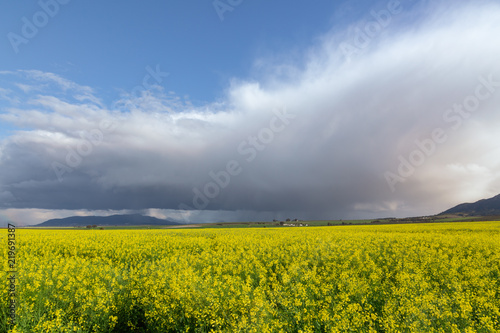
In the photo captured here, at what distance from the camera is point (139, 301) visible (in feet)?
30.9

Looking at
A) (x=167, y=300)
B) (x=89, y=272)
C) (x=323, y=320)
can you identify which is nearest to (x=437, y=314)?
(x=323, y=320)

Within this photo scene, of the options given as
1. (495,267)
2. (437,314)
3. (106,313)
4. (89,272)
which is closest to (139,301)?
(106,313)

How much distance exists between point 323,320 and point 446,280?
277 inches

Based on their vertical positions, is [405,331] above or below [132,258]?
above

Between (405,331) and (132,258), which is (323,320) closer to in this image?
(405,331)

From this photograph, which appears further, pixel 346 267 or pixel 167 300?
pixel 346 267

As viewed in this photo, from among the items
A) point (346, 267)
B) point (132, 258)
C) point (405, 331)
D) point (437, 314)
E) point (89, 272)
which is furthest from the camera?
point (132, 258)

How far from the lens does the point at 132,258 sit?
1822 centimetres

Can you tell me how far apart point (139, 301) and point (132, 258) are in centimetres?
987

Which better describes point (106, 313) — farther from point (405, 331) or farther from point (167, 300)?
point (405, 331)

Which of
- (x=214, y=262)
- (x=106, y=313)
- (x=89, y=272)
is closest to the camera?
(x=106, y=313)

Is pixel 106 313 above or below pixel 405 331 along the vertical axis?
below

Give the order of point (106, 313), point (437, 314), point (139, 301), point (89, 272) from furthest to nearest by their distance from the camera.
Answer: point (89, 272)
point (139, 301)
point (106, 313)
point (437, 314)

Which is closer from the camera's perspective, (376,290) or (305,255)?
(376,290)
